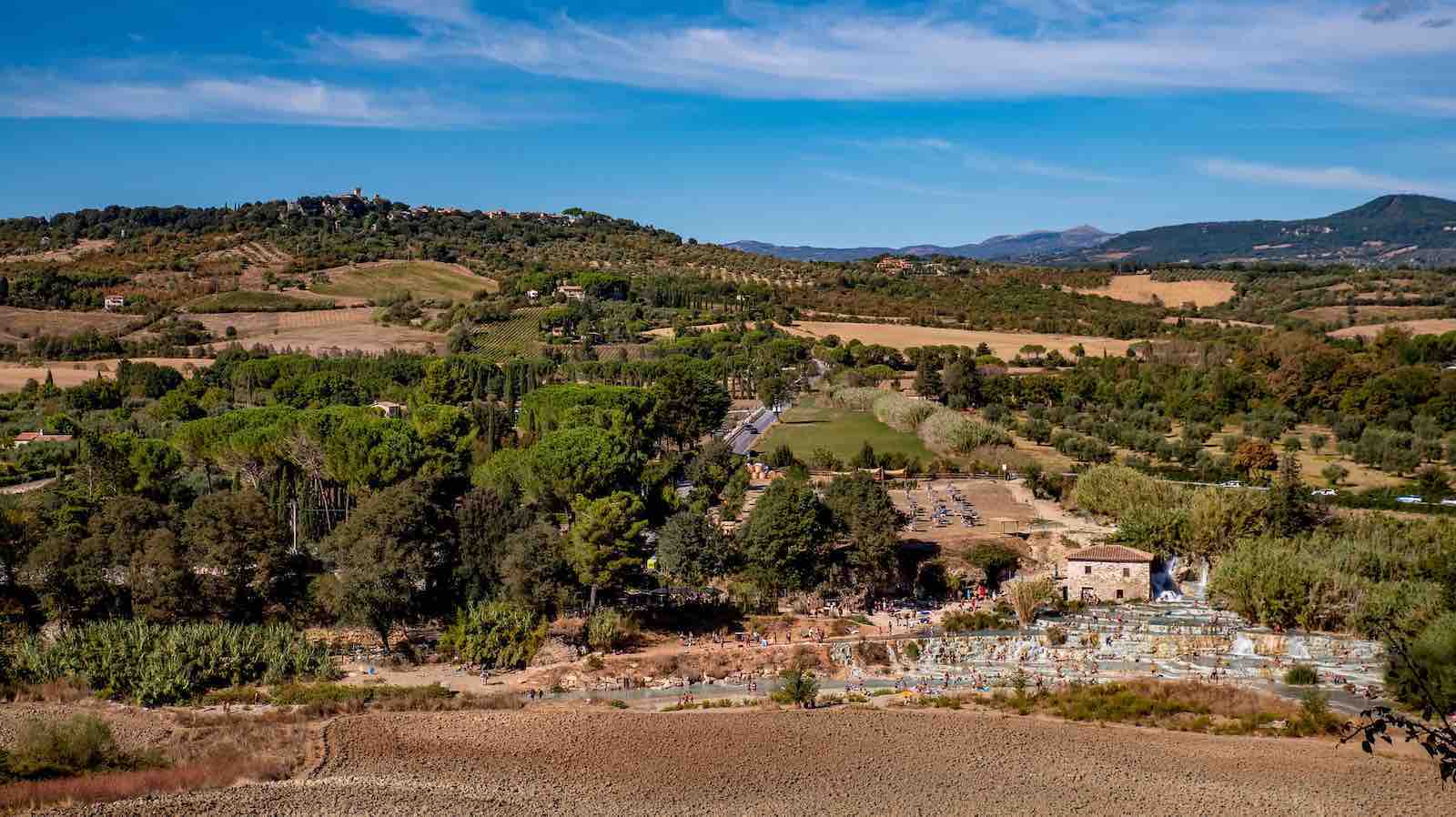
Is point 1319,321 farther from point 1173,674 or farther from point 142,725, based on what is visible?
point 142,725

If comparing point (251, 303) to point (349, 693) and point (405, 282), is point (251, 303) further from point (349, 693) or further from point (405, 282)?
point (349, 693)

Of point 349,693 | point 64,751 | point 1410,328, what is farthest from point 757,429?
point 1410,328

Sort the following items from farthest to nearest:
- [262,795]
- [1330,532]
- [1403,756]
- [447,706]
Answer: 1. [1330,532]
2. [447,706]
3. [1403,756]
4. [262,795]

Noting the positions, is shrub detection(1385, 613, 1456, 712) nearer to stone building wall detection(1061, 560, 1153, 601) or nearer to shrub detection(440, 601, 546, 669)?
stone building wall detection(1061, 560, 1153, 601)

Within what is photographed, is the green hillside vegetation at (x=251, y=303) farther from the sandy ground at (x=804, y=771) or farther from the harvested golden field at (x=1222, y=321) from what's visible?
the sandy ground at (x=804, y=771)

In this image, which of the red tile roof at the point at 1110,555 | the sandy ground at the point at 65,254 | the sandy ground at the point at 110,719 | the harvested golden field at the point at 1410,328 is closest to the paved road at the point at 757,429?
the red tile roof at the point at 1110,555

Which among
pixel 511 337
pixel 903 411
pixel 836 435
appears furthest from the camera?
pixel 511 337

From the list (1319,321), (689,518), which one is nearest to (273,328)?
(689,518)
